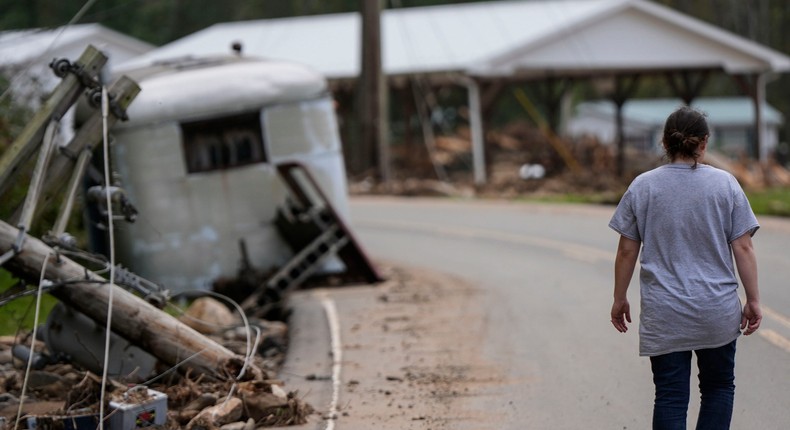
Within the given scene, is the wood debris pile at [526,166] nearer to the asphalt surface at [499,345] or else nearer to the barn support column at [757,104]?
the barn support column at [757,104]

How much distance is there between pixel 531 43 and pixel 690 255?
2524 centimetres

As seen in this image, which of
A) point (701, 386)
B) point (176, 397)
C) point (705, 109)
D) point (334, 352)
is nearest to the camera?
point (701, 386)

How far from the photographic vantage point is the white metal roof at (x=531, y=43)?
3080 cm

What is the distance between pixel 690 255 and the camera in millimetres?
5379

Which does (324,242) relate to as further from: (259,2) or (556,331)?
(259,2)

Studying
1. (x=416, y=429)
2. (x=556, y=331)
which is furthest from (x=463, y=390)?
(x=556, y=331)

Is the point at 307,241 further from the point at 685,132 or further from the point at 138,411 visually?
the point at 685,132

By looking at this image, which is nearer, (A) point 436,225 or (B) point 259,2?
(A) point 436,225

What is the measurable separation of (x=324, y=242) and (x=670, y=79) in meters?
22.2

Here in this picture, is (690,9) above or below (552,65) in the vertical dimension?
below

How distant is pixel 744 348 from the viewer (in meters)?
9.03

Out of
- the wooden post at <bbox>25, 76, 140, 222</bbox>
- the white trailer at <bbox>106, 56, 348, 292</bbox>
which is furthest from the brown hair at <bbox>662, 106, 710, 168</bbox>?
the white trailer at <bbox>106, 56, 348, 292</bbox>

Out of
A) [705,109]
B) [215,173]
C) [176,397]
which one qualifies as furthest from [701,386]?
[705,109]

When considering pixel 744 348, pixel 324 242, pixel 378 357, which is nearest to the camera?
pixel 744 348
